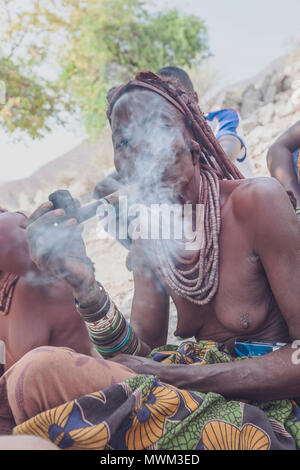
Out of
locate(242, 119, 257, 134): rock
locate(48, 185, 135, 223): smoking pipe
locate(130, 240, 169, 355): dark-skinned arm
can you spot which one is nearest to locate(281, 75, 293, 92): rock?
locate(242, 119, 257, 134): rock

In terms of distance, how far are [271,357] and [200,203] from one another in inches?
29.2

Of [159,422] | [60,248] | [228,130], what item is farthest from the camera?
[228,130]

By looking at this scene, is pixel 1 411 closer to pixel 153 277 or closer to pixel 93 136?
pixel 153 277

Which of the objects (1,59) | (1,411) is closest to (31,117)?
(1,59)

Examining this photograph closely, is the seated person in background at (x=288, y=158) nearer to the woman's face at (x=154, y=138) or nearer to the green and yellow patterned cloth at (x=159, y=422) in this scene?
the woman's face at (x=154, y=138)

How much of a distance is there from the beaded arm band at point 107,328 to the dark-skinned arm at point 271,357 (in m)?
0.13

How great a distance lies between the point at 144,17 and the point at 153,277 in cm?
1760

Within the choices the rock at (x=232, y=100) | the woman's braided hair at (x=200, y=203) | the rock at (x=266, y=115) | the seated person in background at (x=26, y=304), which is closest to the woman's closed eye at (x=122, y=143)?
the woman's braided hair at (x=200, y=203)

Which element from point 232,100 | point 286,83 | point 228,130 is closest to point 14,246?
point 228,130

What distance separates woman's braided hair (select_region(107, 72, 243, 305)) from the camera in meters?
1.93

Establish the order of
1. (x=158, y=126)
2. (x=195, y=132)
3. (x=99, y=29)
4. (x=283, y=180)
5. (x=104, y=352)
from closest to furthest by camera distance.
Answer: (x=104, y=352), (x=158, y=126), (x=195, y=132), (x=283, y=180), (x=99, y=29)

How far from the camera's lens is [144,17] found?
1738cm

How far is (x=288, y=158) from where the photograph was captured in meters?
3.65

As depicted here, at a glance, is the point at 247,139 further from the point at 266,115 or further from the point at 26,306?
the point at 26,306
